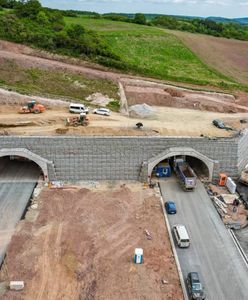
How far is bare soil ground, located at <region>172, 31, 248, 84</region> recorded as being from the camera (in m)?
93.1

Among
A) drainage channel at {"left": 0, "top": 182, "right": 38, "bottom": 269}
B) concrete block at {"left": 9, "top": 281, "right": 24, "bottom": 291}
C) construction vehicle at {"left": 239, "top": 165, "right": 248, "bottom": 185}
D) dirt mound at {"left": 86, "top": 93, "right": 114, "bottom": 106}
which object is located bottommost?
concrete block at {"left": 9, "top": 281, "right": 24, "bottom": 291}

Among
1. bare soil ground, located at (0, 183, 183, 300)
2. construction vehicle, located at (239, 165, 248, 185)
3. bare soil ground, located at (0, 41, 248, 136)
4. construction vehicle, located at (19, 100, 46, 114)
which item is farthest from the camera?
construction vehicle, located at (19, 100, 46, 114)

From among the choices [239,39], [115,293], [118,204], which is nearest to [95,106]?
[118,204]

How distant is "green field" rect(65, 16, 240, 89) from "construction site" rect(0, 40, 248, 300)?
14.1m

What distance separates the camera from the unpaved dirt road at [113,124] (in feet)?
167

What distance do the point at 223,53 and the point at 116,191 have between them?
7809 centimetres

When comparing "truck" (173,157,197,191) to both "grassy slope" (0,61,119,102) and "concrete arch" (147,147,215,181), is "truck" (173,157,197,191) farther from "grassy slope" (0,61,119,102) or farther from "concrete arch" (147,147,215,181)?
"grassy slope" (0,61,119,102)

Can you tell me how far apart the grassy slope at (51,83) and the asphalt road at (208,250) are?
92.6 ft

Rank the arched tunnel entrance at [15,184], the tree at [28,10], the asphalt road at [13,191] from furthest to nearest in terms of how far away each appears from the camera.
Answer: the tree at [28,10]
the arched tunnel entrance at [15,184]
the asphalt road at [13,191]

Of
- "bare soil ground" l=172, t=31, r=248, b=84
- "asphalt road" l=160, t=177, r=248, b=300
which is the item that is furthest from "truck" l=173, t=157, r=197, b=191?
"bare soil ground" l=172, t=31, r=248, b=84

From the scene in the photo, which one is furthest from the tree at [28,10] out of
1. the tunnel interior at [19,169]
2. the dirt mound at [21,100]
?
the tunnel interior at [19,169]

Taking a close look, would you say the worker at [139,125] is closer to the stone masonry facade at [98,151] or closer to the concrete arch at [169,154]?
the stone masonry facade at [98,151]

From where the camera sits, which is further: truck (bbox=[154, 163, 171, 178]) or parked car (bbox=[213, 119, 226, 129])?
parked car (bbox=[213, 119, 226, 129])

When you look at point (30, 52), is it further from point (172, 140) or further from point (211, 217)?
point (211, 217)
